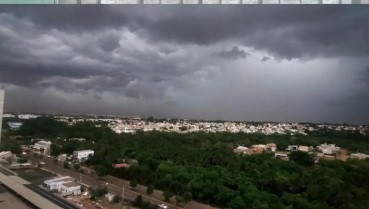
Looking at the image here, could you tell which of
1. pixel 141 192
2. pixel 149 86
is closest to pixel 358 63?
pixel 149 86

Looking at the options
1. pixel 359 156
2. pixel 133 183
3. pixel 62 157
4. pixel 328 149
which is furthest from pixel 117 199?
pixel 359 156

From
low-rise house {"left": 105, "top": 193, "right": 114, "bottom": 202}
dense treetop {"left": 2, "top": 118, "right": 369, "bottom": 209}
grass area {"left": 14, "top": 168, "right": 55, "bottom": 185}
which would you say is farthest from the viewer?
grass area {"left": 14, "top": 168, "right": 55, "bottom": 185}

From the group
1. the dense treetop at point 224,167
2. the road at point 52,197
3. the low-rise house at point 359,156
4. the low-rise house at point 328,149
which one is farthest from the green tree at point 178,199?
the low-rise house at point 359,156

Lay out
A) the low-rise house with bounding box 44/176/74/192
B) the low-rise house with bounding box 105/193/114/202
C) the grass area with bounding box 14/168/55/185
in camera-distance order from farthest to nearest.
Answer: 1. the grass area with bounding box 14/168/55/185
2. the low-rise house with bounding box 44/176/74/192
3. the low-rise house with bounding box 105/193/114/202

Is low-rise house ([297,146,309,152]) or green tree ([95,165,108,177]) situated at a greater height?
low-rise house ([297,146,309,152])

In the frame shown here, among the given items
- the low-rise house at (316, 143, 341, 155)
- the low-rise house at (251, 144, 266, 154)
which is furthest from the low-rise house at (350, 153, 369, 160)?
the low-rise house at (251, 144, 266, 154)

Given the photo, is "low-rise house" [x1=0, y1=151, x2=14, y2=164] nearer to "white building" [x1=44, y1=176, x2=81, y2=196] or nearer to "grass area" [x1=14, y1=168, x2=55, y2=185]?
"grass area" [x1=14, y1=168, x2=55, y2=185]

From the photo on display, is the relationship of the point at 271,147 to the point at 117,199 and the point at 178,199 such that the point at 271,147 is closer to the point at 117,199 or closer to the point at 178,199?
the point at 178,199
